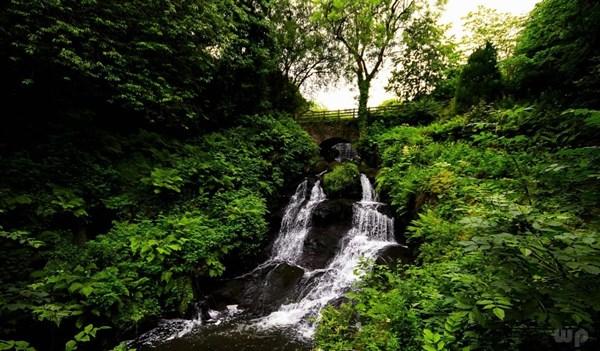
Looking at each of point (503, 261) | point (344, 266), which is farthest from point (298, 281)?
point (503, 261)

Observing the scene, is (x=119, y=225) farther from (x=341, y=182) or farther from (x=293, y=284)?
(x=341, y=182)

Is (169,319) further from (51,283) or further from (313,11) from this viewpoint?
(313,11)

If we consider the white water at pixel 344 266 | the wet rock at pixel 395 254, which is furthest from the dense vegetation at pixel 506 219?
the white water at pixel 344 266

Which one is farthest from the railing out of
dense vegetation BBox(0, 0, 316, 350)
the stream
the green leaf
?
the green leaf

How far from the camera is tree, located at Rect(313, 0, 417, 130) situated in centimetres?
1573

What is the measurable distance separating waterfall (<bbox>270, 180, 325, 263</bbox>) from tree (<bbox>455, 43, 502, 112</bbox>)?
276 inches

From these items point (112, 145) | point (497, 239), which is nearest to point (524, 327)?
point (497, 239)

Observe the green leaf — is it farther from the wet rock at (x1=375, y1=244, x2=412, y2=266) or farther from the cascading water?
the wet rock at (x1=375, y1=244, x2=412, y2=266)

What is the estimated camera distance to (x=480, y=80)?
1054cm

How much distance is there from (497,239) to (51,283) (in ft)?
22.1

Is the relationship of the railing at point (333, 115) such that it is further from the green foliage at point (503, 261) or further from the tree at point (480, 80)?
the green foliage at point (503, 261)

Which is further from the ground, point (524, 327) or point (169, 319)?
point (524, 327)

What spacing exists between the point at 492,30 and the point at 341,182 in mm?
14488

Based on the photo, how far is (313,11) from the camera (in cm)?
1762
